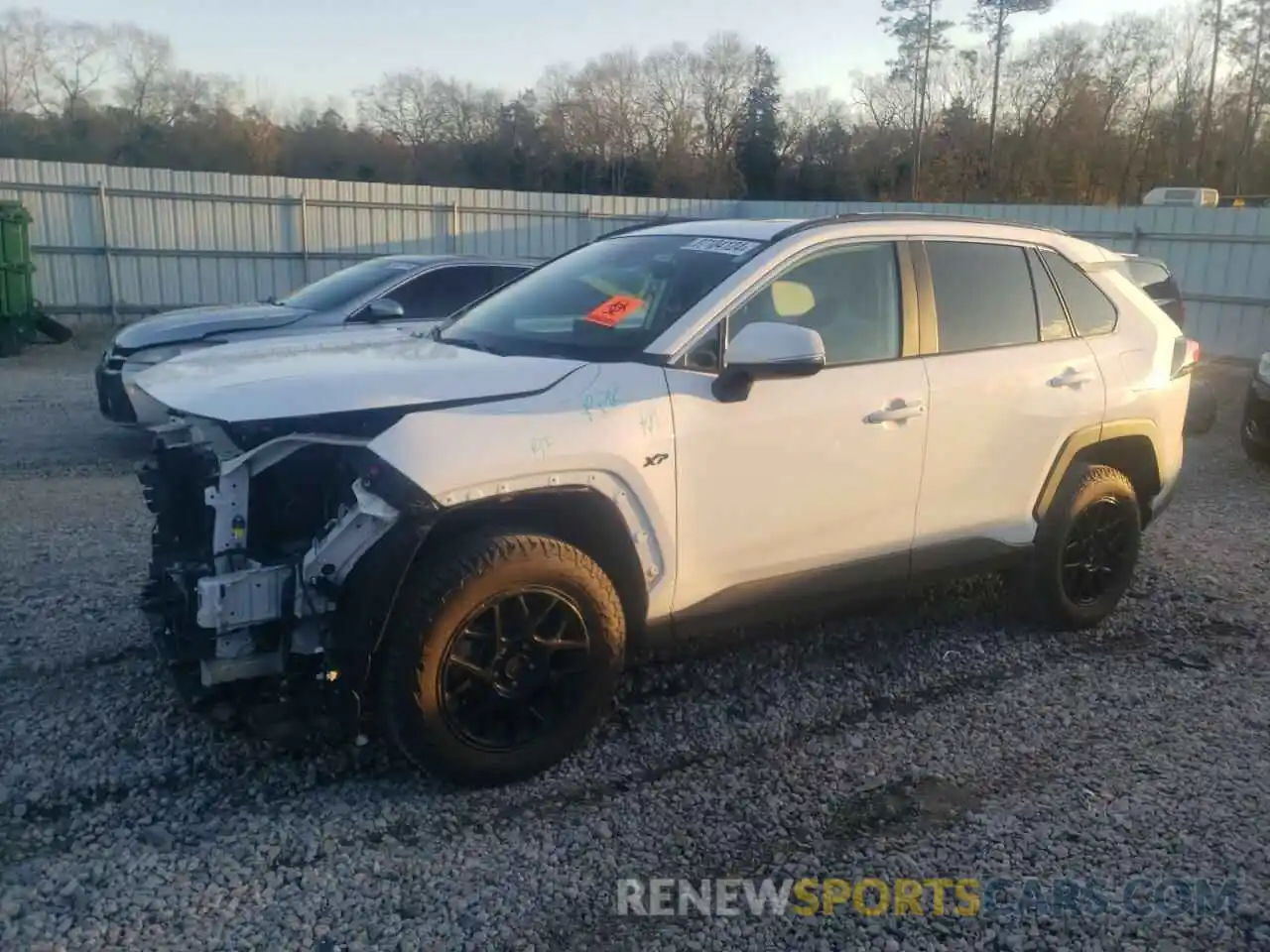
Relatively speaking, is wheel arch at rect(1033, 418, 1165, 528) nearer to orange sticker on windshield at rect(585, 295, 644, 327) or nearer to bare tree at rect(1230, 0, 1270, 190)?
orange sticker on windshield at rect(585, 295, 644, 327)

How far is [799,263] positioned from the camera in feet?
13.3

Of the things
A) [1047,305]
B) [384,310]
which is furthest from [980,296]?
[384,310]

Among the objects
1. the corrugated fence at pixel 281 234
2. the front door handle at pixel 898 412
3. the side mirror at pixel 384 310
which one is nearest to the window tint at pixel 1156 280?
the corrugated fence at pixel 281 234

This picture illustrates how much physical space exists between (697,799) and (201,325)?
21.7 ft

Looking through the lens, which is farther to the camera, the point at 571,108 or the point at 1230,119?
the point at 571,108

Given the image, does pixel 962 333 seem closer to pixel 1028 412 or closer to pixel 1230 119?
pixel 1028 412

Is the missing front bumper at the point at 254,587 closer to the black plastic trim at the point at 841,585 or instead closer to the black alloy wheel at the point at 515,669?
the black alloy wheel at the point at 515,669

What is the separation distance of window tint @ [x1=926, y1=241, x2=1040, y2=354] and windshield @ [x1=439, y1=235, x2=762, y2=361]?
0.94 m

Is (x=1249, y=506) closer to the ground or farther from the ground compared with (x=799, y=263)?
closer to the ground

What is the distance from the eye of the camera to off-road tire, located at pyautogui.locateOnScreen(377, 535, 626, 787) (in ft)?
10.4

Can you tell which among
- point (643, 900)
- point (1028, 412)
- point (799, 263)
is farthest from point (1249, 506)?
point (643, 900)

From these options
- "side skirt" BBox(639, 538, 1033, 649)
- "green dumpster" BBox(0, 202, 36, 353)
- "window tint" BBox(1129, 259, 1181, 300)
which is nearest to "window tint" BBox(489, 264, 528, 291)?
"side skirt" BBox(639, 538, 1033, 649)

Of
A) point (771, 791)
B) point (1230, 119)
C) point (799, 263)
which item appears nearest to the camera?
point (771, 791)

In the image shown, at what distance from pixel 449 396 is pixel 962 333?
2.34m
